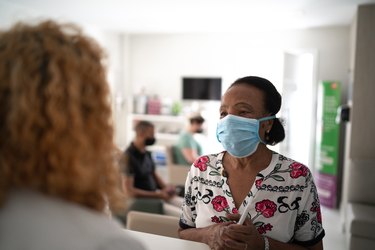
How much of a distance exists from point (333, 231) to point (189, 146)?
188 centimetres

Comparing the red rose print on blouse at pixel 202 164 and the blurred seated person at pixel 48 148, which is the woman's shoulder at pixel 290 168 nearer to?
the red rose print on blouse at pixel 202 164

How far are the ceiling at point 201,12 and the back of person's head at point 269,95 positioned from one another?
2631 mm

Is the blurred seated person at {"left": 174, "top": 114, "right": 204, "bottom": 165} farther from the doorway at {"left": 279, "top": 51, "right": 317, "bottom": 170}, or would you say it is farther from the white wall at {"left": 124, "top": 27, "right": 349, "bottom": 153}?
the doorway at {"left": 279, "top": 51, "right": 317, "bottom": 170}

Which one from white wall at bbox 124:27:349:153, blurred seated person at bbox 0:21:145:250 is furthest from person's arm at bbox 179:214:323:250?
white wall at bbox 124:27:349:153

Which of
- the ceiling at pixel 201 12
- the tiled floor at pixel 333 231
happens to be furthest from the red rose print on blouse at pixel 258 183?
the ceiling at pixel 201 12

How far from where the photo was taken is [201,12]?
433 centimetres

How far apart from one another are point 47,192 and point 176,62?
5712 millimetres

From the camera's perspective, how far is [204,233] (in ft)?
4.23

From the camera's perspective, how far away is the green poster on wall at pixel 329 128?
4551 millimetres

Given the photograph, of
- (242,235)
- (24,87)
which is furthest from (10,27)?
(242,235)

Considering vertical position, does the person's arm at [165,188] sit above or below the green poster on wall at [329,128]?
below

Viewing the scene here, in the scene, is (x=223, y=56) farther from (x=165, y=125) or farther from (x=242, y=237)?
(x=242, y=237)

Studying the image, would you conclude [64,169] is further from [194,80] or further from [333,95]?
[194,80]

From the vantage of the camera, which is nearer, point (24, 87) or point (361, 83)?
point (24, 87)
